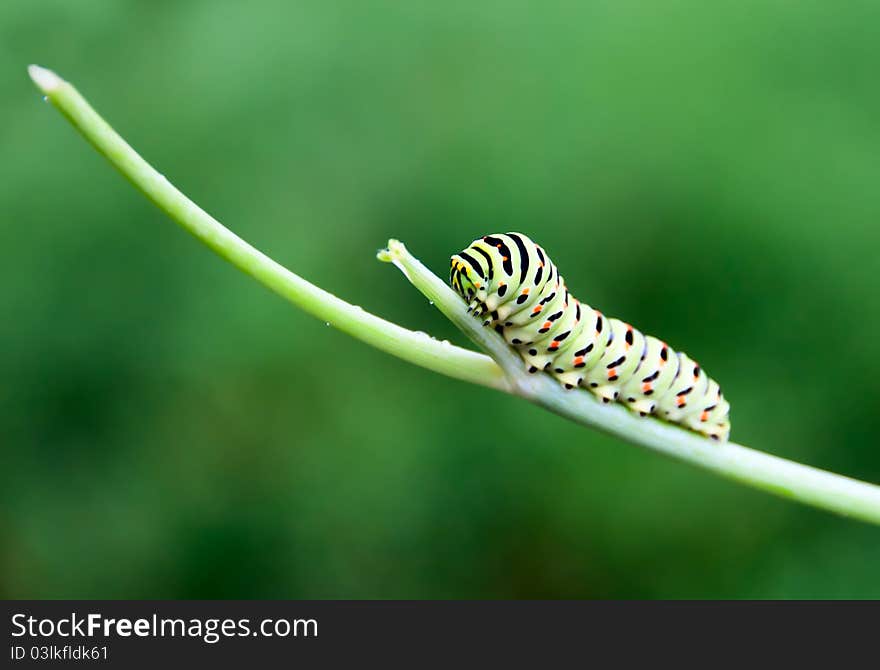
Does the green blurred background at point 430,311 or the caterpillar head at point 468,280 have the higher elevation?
the green blurred background at point 430,311

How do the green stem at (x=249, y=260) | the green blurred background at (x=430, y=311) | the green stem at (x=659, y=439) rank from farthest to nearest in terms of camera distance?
the green blurred background at (x=430, y=311)
the green stem at (x=659, y=439)
the green stem at (x=249, y=260)

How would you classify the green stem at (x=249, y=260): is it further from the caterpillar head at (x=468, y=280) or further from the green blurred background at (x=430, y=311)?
the green blurred background at (x=430, y=311)

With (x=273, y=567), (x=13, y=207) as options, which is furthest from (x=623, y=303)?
(x=13, y=207)

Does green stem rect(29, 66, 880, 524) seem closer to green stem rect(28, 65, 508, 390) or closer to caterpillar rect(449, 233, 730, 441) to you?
green stem rect(28, 65, 508, 390)

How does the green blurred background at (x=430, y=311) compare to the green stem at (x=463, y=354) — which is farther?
the green blurred background at (x=430, y=311)

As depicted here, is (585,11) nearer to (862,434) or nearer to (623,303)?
(623,303)

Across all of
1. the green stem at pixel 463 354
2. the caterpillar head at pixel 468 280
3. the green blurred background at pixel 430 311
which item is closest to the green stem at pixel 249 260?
the green stem at pixel 463 354

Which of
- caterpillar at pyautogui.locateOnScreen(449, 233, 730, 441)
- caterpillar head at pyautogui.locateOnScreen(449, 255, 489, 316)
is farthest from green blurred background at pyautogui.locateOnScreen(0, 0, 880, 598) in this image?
caterpillar head at pyautogui.locateOnScreen(449, 255, 489, 316)

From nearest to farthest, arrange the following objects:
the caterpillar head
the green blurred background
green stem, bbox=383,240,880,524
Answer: green stem, bbox=383,240,880,524 → the caterpillar head → the green blurred background
